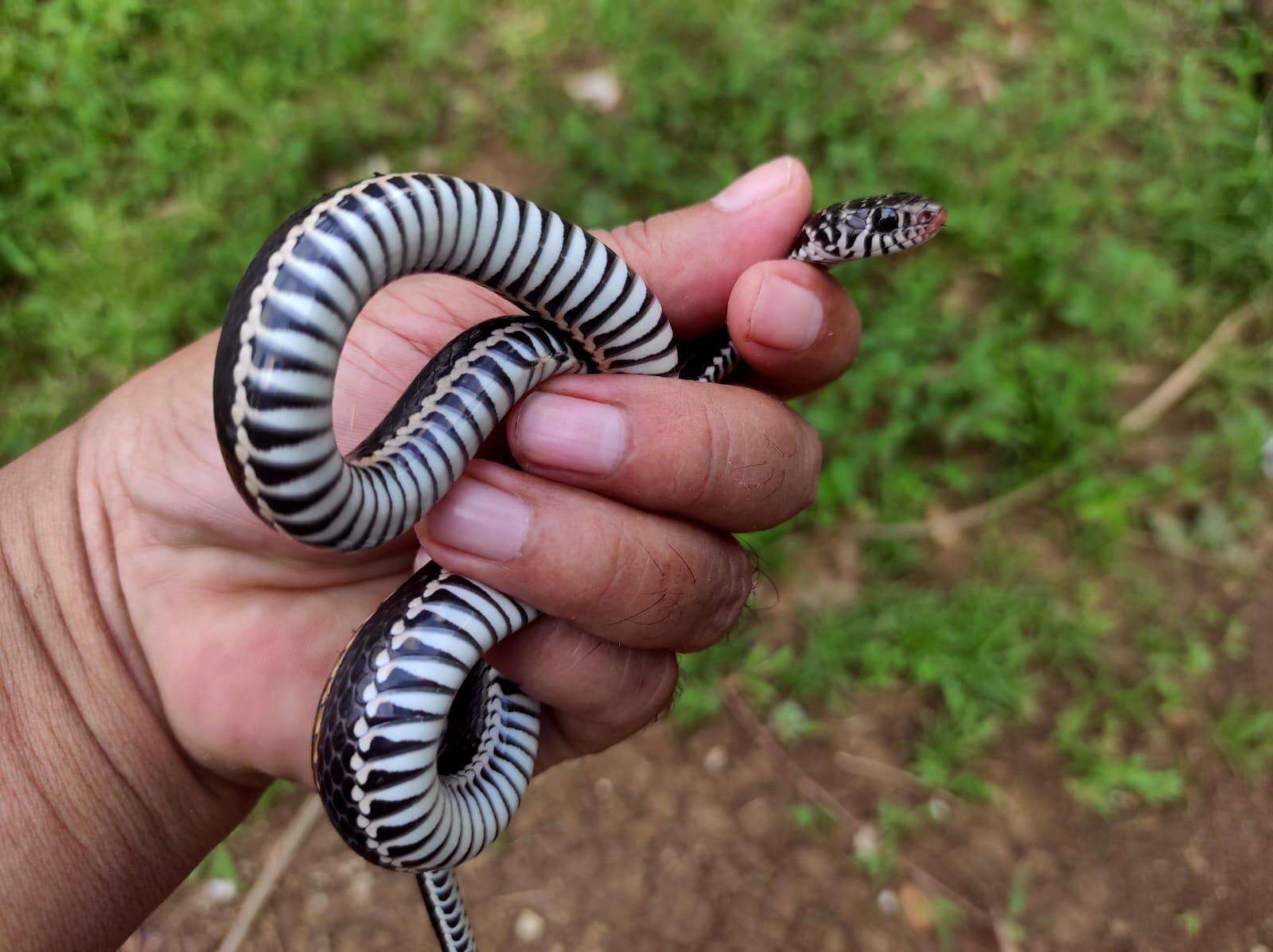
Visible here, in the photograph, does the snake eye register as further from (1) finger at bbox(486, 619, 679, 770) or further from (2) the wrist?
(2) the wrist

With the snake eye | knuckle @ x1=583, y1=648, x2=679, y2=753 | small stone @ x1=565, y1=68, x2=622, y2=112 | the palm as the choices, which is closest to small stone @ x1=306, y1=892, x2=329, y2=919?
the palm

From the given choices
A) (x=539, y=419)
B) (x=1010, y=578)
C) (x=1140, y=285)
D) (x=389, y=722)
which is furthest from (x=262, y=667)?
(x=1140, y=285)

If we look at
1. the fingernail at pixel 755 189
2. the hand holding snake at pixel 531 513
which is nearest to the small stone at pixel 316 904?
the hand holding snake at pixel 531 513

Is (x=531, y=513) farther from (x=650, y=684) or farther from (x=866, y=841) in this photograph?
(x=866, y=841)

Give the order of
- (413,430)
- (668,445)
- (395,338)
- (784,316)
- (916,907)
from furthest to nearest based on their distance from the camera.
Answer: (916,907)
(395,338)
(784,316)
(668,445)
(413,430)

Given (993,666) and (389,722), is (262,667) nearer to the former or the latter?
(389,722)

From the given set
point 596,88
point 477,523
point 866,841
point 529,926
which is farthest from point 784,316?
point 596,88

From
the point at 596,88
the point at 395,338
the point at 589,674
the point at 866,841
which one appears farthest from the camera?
the point at 596,88
